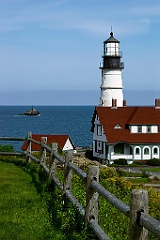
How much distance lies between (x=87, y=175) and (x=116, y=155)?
44.1 metres

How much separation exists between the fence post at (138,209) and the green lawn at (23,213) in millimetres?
2141

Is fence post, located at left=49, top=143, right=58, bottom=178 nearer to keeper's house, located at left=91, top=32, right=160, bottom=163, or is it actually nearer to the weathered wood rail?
the weathered wood rail

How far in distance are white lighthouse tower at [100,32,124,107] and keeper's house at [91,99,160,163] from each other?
2282 millimetres

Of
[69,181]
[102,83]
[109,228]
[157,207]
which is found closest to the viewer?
[109,228]

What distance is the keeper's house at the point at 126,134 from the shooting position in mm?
49906

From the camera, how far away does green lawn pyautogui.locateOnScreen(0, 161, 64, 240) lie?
21.1 feet

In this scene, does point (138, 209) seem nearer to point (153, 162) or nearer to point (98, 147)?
point (153, 162)

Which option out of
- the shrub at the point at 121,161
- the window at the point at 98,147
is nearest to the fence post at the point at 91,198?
the shrub at the point at 121,161

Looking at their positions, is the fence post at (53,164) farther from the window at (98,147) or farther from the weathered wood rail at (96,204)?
the window at (98,147)

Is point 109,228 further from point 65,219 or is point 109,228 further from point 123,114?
point 123,114

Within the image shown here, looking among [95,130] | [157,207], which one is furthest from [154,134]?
[157,207]

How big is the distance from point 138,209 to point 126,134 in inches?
1830

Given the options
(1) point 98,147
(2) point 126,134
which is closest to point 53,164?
(2) point 126,134

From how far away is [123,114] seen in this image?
52219 mm
